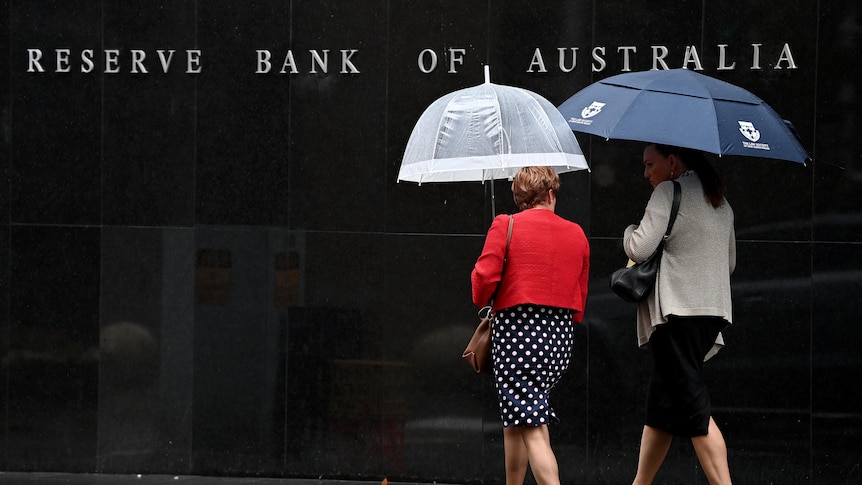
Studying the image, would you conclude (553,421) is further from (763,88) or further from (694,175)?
(763,88)

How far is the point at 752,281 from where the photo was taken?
6980 millimetres

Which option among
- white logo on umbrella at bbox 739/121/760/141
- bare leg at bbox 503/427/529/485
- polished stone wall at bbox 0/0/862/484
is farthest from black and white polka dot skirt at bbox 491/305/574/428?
polished stone wall at bbox 0/0/862/484

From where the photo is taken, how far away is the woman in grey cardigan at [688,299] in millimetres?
5297

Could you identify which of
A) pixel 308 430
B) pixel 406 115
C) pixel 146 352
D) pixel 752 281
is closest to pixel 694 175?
pixel 752 281

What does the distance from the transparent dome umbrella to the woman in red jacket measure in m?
0.13

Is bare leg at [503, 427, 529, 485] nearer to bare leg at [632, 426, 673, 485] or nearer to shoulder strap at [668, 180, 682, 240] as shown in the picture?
bare leg at [632, 426, 673, 485]

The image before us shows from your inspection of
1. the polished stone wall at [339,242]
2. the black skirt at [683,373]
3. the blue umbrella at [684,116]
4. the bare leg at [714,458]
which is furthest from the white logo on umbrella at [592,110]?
the polished stone wall at [339,242]

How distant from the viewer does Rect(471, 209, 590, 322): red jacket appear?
5199mm

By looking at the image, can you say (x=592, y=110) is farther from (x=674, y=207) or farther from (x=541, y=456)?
(x=541, y=456)

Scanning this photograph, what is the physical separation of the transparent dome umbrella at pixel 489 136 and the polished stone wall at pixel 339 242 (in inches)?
68.3

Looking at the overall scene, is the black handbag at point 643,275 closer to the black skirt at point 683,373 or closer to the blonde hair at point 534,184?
the black skirt at point 683,373

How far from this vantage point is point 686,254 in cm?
534

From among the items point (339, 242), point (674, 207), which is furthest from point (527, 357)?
point (339, 242)

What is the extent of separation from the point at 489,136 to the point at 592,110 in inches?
19.1
